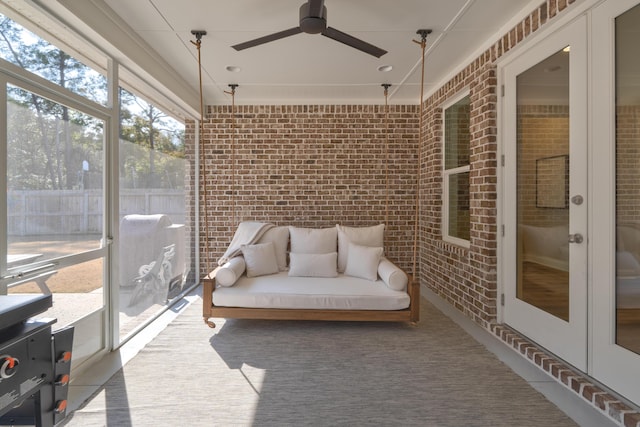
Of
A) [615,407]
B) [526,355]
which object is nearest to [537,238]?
[526,355]

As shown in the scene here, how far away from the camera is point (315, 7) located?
2031mm

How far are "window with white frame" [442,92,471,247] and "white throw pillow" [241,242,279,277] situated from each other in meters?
2.23

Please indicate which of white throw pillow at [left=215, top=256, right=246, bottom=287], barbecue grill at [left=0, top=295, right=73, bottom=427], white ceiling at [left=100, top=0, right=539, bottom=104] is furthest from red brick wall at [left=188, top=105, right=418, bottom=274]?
barbecue grill at [left=0, top=295, right=73, bottom=427]

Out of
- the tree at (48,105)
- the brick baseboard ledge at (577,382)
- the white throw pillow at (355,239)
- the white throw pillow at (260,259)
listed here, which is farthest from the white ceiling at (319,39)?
the brick baseboard ledge at (577,382)

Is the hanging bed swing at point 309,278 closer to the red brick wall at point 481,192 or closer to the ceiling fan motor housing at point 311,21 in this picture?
the red brick wall at point 481,192

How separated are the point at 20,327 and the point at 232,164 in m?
3.84

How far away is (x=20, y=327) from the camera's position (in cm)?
106

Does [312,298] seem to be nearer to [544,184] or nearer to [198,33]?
[544,184]

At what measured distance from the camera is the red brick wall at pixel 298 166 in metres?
4.76

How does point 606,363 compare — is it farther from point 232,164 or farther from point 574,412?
point 232,164

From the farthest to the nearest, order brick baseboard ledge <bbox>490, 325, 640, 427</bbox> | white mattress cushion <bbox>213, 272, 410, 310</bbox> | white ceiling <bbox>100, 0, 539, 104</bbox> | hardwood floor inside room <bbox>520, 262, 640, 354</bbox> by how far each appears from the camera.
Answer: white mattress cushion <bbox>213, 272, 410, 310</bbox>
white ceiling <bbox>100, 0, 539, 104</bbox>
hardwood floor inside room <bbox>520, 262, 640, 354</bbox>
brick baseboard ledge <bbox>490, 325, 640, 427</bbox>

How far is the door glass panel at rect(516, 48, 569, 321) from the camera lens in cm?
235

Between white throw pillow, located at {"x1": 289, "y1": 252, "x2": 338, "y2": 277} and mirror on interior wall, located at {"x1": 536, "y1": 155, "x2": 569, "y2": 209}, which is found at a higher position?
mirror on interior wall, located at {"x1": 536, "y1": 155, "x2": 569, "y2": 209}

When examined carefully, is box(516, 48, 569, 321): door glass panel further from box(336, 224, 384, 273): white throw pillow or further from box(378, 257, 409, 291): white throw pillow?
box(336, 224, 384, 273): white throw pillow
